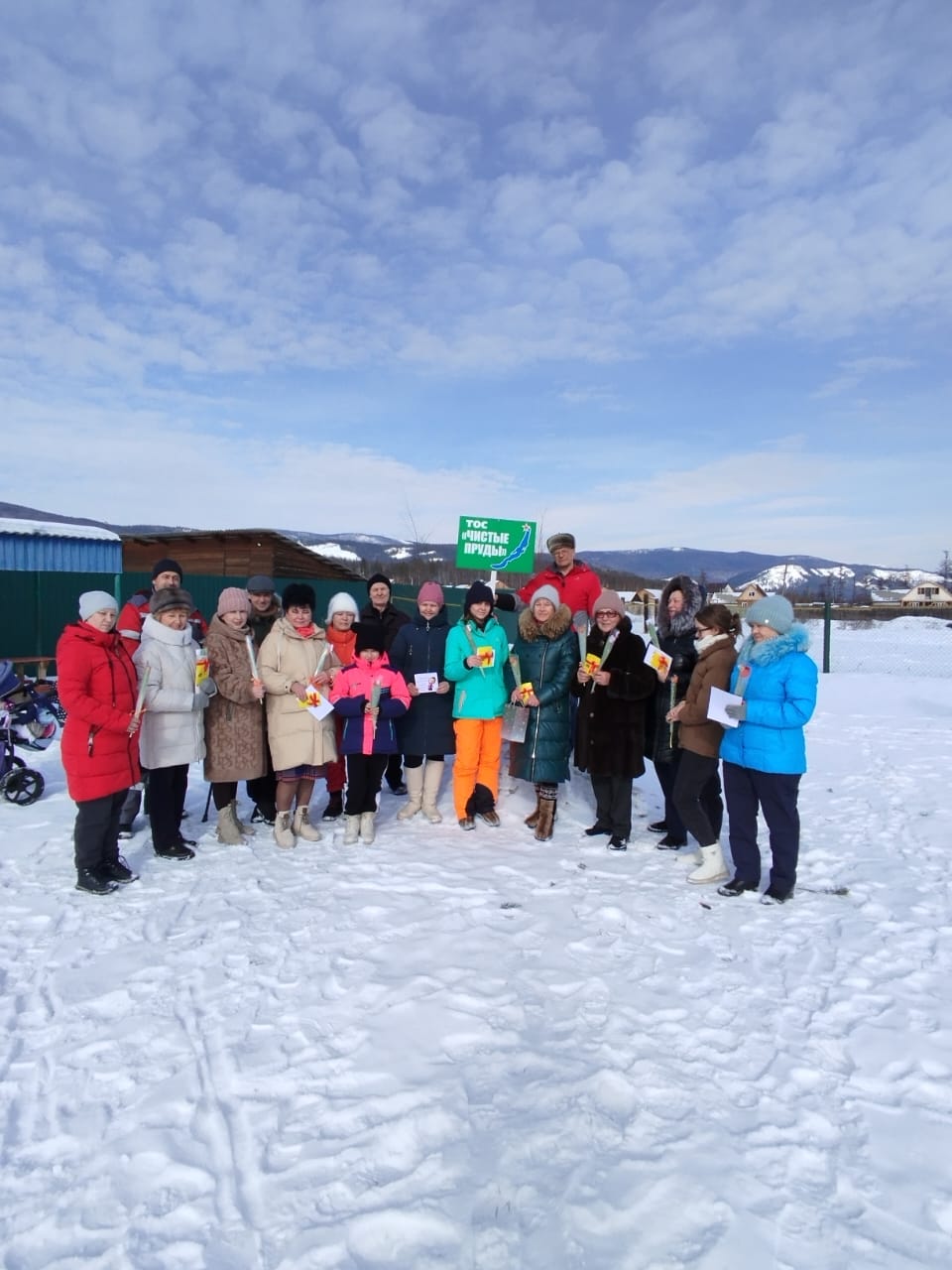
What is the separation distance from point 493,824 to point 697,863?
1620 mm

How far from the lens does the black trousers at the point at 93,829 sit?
420 centimetres

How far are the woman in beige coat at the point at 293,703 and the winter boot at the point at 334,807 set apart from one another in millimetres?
515

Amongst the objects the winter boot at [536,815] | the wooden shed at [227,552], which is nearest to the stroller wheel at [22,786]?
the winter boot at [536,815]

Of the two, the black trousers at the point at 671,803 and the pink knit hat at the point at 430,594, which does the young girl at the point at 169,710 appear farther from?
the black trousers at the point at 671,803

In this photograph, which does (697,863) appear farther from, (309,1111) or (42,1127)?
(42,1127)

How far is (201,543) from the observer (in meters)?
22.3

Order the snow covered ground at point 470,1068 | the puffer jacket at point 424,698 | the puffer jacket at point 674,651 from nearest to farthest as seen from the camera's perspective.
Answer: the snow covered ground at point 470,1068, the puffer jacket at point 674,651, the puffer jacket at point 424,698

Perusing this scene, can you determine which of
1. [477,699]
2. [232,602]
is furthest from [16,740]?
[477,699]

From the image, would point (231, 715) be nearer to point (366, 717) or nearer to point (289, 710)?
point (289, 710)

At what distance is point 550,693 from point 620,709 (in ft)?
1.77

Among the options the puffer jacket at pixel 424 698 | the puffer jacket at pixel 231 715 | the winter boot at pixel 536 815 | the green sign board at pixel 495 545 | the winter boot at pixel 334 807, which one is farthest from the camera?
the green sign board at pixel 495 545

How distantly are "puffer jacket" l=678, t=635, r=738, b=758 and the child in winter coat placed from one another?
2080 mm

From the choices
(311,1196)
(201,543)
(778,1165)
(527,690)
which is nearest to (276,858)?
(527,690)

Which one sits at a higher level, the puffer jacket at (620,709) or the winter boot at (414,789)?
the puffer jacket at (620,709)
